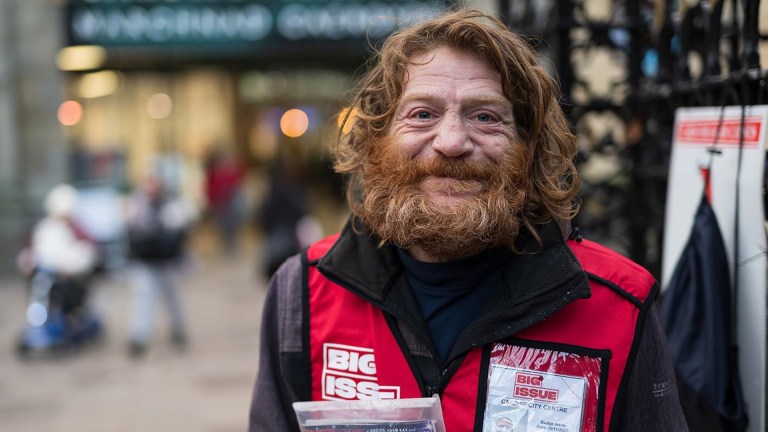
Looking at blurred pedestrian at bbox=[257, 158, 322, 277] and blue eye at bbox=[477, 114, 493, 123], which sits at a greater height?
blue eye at bbox=[477, 114, 493, 123]

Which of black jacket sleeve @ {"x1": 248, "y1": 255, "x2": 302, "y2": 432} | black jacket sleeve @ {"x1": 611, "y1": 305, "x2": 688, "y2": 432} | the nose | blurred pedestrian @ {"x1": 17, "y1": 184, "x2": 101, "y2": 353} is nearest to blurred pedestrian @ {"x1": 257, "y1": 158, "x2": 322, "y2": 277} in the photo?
blurred pedestrian @ {"x1": 17, "y1": 184, "x2": 101, "y2": 353}

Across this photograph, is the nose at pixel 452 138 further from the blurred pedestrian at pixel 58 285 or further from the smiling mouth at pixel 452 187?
the blurred pedestrian at pixel 58 285

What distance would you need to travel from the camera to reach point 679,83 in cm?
314

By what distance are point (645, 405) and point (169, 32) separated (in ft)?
41.3

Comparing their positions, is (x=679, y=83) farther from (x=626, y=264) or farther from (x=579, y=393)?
(x=579, y=393)

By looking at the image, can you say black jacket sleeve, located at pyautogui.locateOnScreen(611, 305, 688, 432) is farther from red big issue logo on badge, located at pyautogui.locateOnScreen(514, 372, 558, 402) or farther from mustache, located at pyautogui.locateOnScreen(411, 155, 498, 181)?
mustache, located at pyautogui.locateOnScreen(411, 155, 498, 181)

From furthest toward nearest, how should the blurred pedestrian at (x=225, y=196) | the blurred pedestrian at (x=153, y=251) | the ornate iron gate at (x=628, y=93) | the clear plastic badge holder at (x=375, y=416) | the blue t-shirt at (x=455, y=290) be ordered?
the blurred pedestrian at (x=225, y=196) → the blurred pedestrian at (x=153, y=251) → the ornate iron gate at (x=628, y=93) → the blue t-shirt at (x=455, y=290) → the clear plastic badge holder at (x=375, y=416)

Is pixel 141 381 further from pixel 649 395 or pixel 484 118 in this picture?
pixel 649 395

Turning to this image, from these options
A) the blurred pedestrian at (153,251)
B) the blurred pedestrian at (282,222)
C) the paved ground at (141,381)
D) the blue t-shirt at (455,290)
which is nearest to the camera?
the blue t-shirt at (455,290)

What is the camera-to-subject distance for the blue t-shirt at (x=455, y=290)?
2.11m

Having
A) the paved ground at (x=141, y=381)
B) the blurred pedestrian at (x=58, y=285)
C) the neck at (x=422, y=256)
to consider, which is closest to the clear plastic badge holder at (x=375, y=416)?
the neck at (x=422, y=256)

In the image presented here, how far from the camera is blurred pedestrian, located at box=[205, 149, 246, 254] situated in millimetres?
16078

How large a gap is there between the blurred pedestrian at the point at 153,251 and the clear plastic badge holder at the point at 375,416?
669cm

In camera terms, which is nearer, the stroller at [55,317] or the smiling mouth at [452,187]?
the smiling mouth at [452,187]
